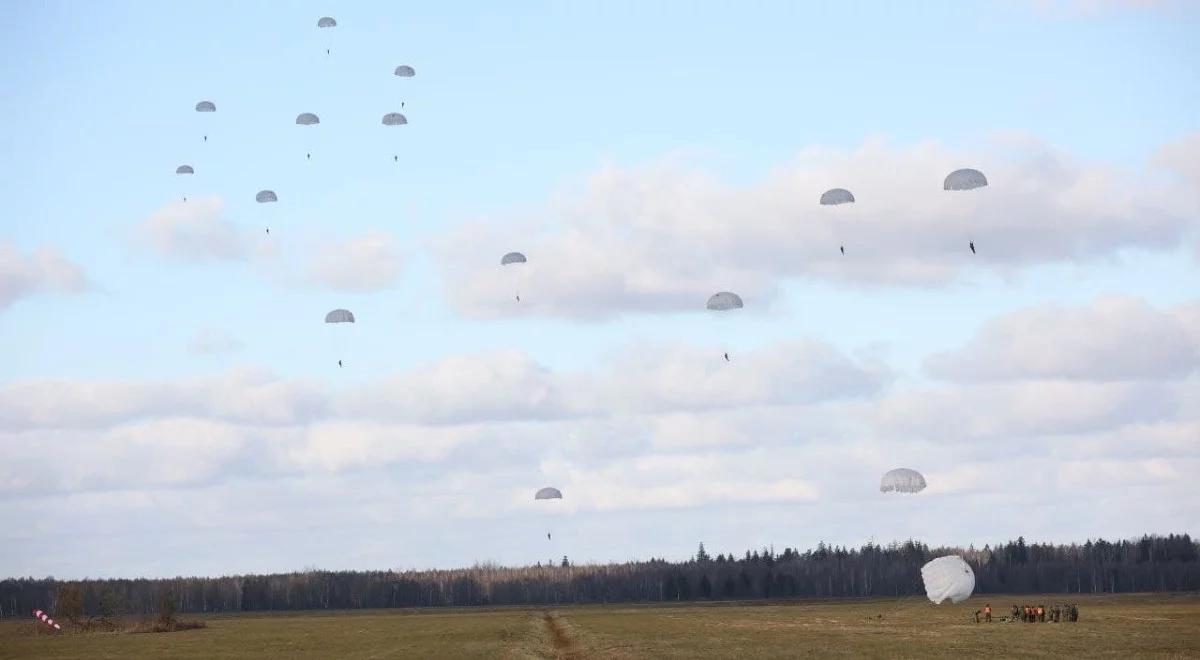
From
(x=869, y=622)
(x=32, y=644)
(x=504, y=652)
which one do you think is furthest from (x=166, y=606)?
(x=504, y=652)

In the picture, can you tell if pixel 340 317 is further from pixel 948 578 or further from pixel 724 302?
pixel 948 578

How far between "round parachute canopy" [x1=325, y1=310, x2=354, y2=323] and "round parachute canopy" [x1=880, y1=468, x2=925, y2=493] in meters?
34.6

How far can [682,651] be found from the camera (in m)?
61.2

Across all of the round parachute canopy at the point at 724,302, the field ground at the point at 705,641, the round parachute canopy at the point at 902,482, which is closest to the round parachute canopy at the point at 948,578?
the field ground at the point at 705,641

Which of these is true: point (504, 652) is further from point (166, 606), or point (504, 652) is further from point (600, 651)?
point (166, 606)

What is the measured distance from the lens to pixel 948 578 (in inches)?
4513

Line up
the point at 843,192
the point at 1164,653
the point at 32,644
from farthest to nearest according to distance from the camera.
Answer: the point at 32,644 < the point at 843,192 < the point at 1164,653

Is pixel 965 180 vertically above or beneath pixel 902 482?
above

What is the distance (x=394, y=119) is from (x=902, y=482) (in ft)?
128

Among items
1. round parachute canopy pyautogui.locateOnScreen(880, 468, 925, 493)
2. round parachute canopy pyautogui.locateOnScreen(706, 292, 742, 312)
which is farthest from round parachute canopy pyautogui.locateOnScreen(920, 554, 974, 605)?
round parachute canopy pyautogui.locateOnScreen(706, 292, 742, 312)

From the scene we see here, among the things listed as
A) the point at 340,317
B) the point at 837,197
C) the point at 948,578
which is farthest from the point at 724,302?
the point at 948,578

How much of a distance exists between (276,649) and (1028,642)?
3648cm

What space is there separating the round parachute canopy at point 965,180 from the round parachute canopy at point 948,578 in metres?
47.6

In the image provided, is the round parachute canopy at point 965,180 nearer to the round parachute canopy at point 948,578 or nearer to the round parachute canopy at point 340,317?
the round parachute canopy at point 340,317
